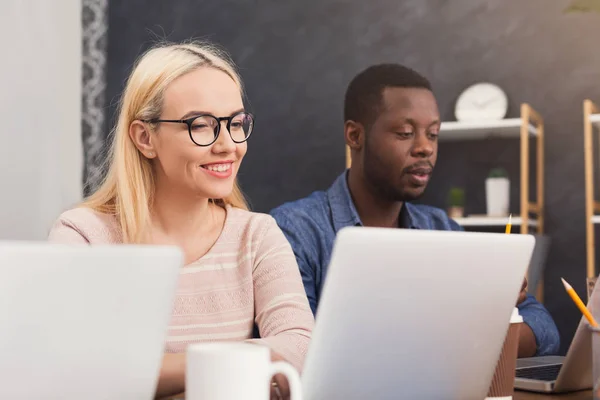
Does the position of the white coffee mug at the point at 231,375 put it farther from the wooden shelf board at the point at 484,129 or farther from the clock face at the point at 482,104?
the clock face at the point at 482,104

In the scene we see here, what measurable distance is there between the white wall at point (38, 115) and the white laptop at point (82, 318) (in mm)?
2778

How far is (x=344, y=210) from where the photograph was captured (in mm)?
2209

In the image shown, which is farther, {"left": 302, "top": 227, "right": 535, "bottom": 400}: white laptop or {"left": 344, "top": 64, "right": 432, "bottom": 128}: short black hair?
{"left": 344, "top": 64, "right": 432, "bottom": 128}: short black hair

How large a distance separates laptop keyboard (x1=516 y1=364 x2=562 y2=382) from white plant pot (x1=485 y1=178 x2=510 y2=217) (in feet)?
6.19

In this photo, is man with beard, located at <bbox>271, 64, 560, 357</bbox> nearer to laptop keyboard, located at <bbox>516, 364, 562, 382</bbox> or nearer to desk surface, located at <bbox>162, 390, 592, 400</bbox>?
laptop keyboard, located at <bbox>516, 364, 562, 382</bbox>

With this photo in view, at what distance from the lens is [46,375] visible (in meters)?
0.74

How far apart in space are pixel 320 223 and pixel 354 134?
393mm

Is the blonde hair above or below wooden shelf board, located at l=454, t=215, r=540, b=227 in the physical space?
above

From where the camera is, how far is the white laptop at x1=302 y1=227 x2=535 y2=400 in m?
0.85

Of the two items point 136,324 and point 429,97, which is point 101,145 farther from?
point 136,324

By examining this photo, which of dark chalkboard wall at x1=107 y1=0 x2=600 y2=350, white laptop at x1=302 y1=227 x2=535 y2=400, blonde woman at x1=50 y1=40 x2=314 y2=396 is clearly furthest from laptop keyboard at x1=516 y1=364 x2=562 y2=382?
dark chalkboard wall at x1=107 y1=0 x2=600 y2=350

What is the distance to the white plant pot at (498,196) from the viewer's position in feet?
10.6

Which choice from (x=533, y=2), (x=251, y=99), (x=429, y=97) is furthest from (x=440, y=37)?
(x=429, y=97)

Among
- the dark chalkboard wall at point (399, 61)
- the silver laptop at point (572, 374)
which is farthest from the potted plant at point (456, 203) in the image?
the silver laptop at point (572, 374)
